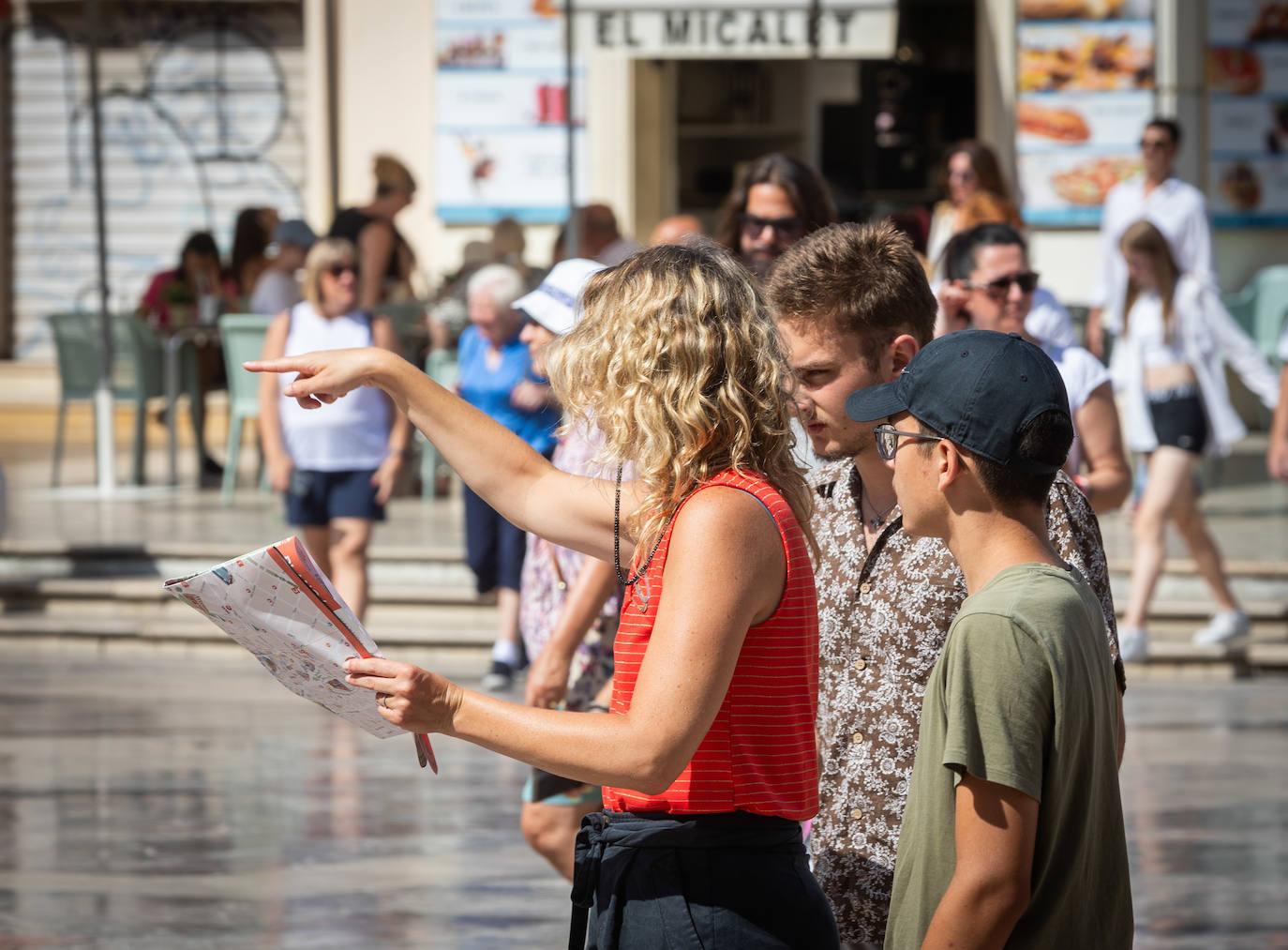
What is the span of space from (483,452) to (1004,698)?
1.03 metres

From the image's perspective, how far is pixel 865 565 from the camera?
2996 millimetres

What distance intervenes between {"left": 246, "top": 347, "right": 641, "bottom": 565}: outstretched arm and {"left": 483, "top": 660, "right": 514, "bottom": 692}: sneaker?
18.5ft

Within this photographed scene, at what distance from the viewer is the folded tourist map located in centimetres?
241

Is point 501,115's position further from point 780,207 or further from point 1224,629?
point 780,207

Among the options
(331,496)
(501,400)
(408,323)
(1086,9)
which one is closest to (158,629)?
(331,496)

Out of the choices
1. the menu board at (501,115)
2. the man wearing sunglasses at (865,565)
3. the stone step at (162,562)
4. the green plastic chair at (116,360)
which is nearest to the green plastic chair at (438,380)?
the stone step at (162,562)

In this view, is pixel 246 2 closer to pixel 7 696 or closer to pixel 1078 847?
pixel 7 696

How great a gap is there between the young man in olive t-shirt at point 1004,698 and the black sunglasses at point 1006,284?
2.24 m

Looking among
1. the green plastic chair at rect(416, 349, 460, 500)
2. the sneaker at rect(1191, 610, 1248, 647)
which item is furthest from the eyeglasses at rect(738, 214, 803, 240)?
the green plastic chair at rect(416, 349, 460, 500)

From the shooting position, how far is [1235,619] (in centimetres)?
875

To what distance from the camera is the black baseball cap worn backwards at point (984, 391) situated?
2.30m

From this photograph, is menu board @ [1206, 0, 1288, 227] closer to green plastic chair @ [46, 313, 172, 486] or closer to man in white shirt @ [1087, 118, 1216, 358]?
man in white shirt @ [1087, 118, 1216, 358]

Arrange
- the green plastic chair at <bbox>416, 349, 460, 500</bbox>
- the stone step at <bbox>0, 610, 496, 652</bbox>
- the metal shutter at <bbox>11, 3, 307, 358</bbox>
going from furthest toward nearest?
the metal shutter at <bbox>11, 3, 307, 358</bbox>
the green plastic chair at <bbox>416, 349, 460, 500</bbox>
the stone step at <bbox>0, 610, 496, 652</bbox>

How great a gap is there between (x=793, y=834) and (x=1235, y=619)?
6.77 m
